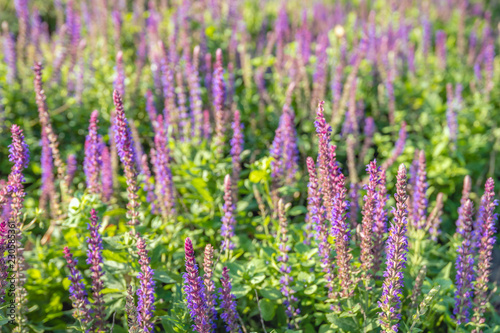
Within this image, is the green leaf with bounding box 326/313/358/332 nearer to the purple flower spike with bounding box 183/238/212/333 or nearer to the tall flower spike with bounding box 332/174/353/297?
the tall flower spike with bounding box 332/174/353/297

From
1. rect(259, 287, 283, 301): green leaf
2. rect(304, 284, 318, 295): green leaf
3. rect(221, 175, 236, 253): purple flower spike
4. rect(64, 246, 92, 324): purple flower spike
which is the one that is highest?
rect(221, 175, 236, 253): purple flower spike

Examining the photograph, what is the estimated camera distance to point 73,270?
2.46m

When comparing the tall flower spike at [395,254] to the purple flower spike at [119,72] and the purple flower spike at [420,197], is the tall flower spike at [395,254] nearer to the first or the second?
the purple flower spike at [420,197]

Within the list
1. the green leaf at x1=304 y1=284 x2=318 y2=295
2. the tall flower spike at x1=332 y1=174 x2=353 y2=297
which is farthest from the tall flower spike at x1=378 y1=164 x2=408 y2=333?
the green leaf at x1=304 y1=284 x2=318 y2=295

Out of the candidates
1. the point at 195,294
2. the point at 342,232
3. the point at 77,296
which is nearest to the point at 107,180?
the point at 77,296

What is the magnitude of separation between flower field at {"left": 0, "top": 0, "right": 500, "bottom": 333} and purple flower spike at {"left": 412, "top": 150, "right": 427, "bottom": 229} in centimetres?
2

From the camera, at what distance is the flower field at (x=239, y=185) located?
254 centimetres

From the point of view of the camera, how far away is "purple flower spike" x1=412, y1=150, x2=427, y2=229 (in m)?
3.21

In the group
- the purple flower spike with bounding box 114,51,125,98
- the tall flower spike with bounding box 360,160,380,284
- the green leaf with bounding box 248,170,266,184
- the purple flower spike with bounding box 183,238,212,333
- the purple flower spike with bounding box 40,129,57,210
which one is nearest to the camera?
the purple flower spike with bounding box 183,238,212,333

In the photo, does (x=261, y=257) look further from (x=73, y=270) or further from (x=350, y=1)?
(x=350, y=1)

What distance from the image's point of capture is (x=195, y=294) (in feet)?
7.28

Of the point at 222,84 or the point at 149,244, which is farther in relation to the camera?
the point at 222,84

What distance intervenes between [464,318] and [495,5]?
11.7 meters

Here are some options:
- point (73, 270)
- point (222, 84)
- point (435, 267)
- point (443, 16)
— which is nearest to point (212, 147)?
point (222, 84)
